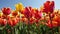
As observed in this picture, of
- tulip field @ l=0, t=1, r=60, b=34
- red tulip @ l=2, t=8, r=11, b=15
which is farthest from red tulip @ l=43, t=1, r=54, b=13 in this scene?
red tulip @ l=2, t=8, r=11, b=15

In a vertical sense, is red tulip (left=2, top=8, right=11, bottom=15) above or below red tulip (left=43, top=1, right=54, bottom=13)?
below

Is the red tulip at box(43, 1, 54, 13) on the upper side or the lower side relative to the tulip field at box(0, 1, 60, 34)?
upper

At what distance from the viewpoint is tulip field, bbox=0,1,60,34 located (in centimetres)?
191

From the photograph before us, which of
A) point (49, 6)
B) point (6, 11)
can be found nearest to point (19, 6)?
point (6, 11)

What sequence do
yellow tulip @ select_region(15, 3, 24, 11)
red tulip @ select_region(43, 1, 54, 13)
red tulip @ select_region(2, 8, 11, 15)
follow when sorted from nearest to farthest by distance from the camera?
red tulip @ select_region(43, 1, 54, 13), red tulip @ select_region(2, 8, 11, 15), yellow tulip @ select_region(15, 3, 24, 11)

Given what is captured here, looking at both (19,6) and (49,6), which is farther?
(19,6)

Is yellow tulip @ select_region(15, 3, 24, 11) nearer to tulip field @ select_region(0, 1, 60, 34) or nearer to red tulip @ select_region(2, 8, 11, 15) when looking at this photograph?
tulip field @ select_region(0, 1, 60, 34)

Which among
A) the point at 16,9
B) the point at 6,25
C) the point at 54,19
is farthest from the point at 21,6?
the point at 54,19

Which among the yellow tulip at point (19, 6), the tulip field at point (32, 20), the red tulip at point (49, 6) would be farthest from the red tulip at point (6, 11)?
the red tulip at point (49, 6)

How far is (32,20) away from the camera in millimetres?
2332

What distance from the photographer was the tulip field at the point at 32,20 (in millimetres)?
1907

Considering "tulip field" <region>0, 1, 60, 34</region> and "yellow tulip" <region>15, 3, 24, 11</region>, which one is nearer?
"tulip field" <region>0, 1, 60, 34</region>

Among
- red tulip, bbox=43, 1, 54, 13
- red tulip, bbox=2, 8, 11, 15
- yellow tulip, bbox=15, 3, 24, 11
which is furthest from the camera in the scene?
yellow tulip, bbox=15, 3, 24, 11

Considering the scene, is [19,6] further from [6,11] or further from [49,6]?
[49,6]
